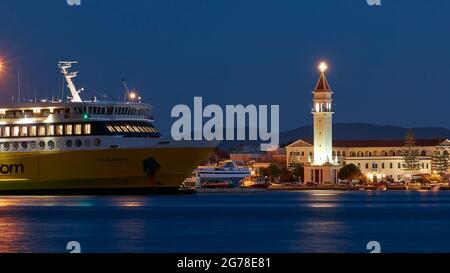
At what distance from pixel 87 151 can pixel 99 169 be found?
4.26ft

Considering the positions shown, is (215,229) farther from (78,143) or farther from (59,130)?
(59,130)

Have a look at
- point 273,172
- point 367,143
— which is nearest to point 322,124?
point 273,172

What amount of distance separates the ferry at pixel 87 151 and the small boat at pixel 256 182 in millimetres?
79259

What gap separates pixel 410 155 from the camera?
556 ft

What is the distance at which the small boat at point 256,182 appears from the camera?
159 metres

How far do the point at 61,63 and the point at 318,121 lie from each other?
230 ft

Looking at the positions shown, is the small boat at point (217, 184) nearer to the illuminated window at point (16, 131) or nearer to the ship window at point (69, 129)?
the illuminated window at point (16, 131)

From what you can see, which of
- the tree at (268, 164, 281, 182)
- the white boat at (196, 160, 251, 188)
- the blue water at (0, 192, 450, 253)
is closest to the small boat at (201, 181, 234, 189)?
the white boat at (196, 160, 251, 188)

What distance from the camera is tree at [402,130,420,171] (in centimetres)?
16825

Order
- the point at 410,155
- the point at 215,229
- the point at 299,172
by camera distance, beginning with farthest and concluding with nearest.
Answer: the point at 410,155, the point at 299,172, the point at 215,229

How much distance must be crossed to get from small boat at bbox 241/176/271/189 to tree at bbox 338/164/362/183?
9198 mm

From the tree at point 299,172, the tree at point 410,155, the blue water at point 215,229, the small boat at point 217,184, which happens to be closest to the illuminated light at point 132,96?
the blue water at point 215,229
